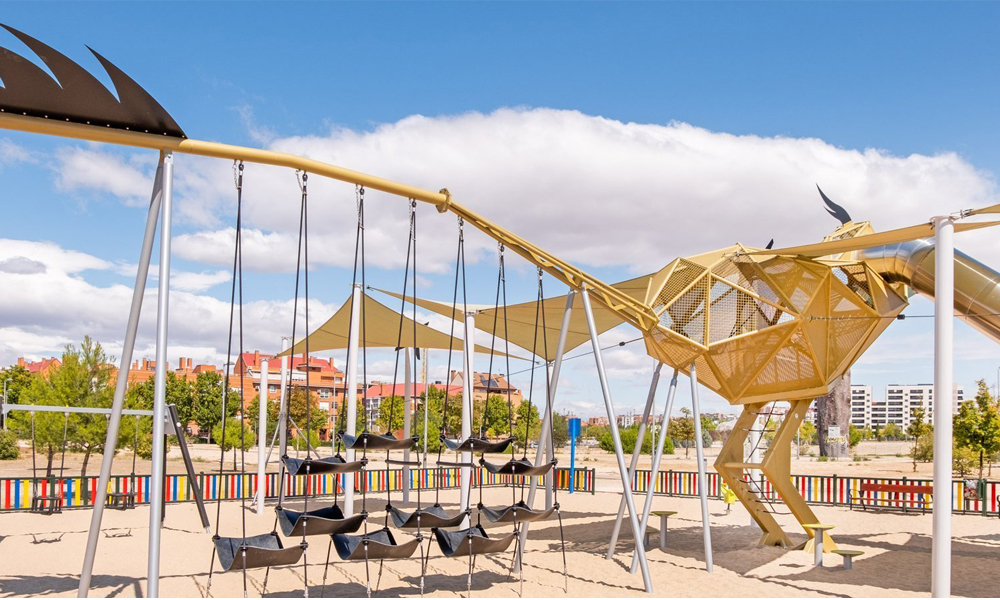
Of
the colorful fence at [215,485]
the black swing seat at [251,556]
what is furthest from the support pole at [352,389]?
the black swing seat at [251,556]

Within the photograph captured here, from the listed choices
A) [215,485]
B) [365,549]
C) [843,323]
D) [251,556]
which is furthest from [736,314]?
[215,485]

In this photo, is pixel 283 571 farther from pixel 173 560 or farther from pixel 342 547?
pixel 342 547

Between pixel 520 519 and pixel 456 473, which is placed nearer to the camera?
pixel 520 519

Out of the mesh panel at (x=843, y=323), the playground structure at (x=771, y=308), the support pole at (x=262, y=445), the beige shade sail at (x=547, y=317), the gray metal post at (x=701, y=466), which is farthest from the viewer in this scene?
the support pole at (x=262, y=445)

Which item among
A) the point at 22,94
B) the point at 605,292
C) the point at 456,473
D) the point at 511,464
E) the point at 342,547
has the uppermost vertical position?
the point at 22,94

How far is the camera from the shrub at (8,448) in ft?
105

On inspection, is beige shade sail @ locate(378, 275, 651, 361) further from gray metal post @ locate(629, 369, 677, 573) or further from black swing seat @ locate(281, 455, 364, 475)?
black swing seat @ locate(281, 455, 364, 475)

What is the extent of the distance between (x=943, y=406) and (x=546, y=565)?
5280 mm

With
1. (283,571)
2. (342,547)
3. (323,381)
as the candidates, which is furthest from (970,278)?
(323,381)

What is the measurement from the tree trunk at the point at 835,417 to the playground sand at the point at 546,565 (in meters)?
32.1

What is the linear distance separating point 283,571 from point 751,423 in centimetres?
694

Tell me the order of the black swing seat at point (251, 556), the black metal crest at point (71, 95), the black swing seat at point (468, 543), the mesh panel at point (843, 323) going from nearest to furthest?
the black metal crest at point (71, 95), the black swing seat at point (251, 556), the black swing seat at point (468, 543), the mesh panel at point (843, 323)

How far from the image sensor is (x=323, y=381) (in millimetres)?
85375

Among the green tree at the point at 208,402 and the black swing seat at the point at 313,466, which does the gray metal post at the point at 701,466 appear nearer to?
the black swing seat at the point at 313,466
